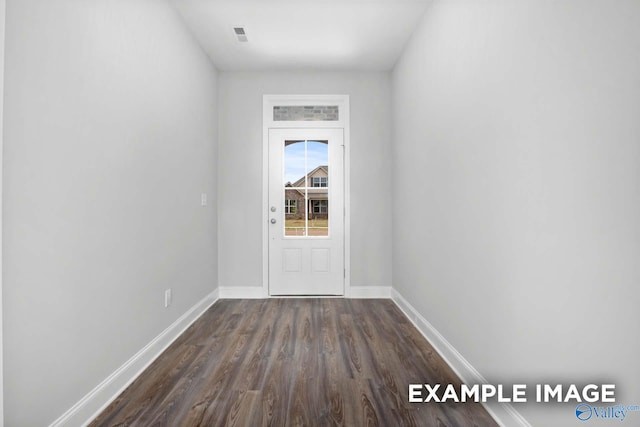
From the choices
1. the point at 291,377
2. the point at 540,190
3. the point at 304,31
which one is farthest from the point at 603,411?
the point at 304,31

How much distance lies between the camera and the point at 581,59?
126 centimetres

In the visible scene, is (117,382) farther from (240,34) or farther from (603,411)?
(240,34)

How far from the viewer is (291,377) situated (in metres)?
2.20

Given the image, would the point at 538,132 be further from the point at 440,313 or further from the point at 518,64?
the point at 440,313

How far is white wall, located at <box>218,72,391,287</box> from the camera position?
4.21m

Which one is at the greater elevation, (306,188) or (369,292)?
(306,188)

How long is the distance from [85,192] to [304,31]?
7.92 ft

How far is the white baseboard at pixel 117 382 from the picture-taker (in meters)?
1.68

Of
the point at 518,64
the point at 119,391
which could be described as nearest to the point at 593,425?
the point at 518,64

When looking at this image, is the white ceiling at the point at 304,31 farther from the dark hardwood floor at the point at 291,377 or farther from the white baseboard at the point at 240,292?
the dark hardwood floor at the point at 291,377

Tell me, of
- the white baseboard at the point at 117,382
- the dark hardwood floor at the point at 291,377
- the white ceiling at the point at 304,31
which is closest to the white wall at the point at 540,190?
the dark hardwood floor at the point at 291,377

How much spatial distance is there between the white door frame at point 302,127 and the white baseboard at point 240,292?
0.08 metres

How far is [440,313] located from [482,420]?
0.91 m

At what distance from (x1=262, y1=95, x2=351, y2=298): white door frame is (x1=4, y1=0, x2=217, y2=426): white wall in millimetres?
1335
